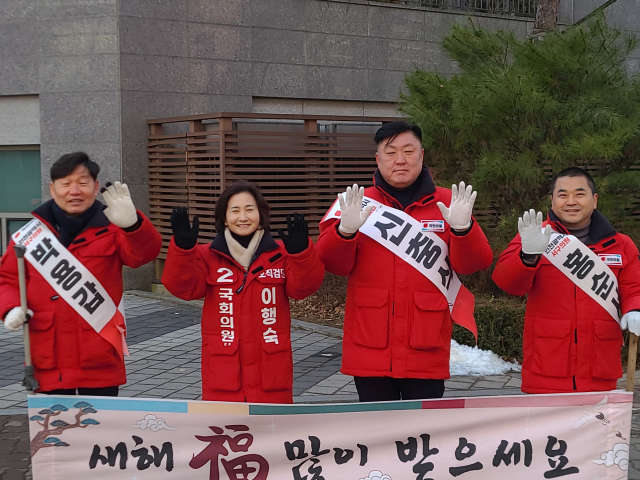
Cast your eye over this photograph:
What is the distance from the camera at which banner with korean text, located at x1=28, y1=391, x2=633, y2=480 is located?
3.66 meters

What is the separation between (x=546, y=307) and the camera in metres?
4.00

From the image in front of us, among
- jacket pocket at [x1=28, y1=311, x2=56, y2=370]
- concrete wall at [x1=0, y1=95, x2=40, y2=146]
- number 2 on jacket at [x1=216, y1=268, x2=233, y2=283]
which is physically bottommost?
jacket pocket at [x1=28, y1=311, x2=56, y2=370]

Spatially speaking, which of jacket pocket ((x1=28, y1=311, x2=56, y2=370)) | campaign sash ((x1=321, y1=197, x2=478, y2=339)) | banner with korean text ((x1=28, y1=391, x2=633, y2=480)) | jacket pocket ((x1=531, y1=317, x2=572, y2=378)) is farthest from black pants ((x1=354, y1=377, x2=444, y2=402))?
jacket pocket ((x1=28, y1=311, x2=56, y2=370))

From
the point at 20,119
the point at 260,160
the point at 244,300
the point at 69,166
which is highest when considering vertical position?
the point at 20,119

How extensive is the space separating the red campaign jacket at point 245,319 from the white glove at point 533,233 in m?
1.00

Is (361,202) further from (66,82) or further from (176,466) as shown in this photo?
(66,82)

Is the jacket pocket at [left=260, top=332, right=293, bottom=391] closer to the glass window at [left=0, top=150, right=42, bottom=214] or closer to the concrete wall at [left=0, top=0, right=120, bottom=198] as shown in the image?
the concrete wall at [left=0, top=0, right=120, bottom=198]

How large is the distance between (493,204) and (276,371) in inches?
189

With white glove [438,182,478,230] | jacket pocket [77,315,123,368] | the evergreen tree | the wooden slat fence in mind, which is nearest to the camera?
white glove [438,182,478,230]

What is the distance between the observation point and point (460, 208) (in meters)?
3.60

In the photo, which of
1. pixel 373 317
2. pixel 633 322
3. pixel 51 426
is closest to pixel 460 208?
pixel 373 317

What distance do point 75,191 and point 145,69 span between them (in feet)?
26.1

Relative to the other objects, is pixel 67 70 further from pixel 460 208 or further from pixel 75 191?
pixel 460 208

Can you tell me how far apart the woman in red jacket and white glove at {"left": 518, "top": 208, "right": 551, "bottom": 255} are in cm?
101
